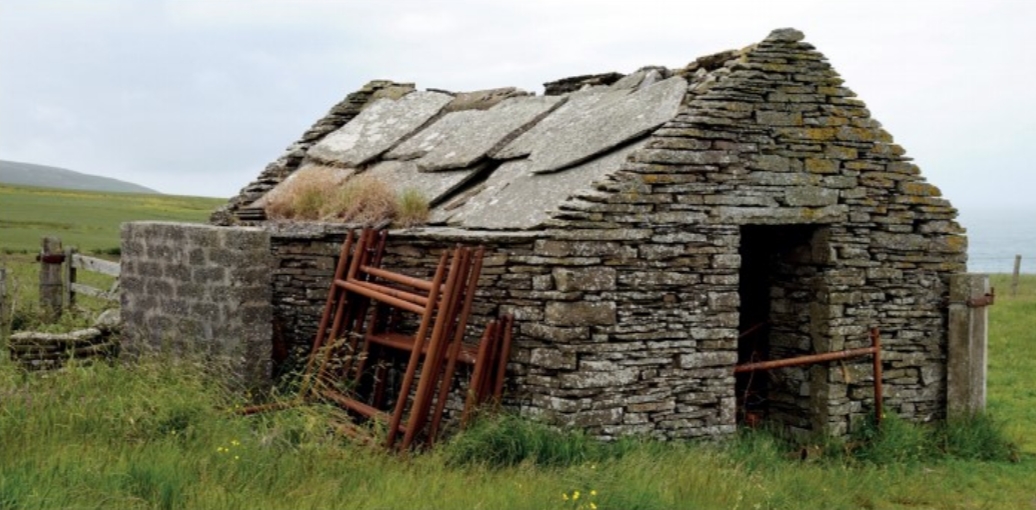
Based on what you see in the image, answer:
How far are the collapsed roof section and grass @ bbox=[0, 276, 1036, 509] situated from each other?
200 cm

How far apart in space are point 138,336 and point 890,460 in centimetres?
659

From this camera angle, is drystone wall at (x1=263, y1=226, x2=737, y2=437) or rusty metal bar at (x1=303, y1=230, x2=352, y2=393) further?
rusty metal bar at (x1=303, y1=230, x2=352, y2=393)

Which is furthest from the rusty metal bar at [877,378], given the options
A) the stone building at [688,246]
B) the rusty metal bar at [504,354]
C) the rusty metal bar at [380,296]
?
the rusty metal bar at [380,296]

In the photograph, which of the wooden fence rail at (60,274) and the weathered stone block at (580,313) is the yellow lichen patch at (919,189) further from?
the wooden fence rail at (60,274)

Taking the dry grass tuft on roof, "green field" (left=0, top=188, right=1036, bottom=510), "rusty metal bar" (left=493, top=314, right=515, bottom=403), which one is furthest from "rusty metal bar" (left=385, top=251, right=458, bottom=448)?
the dry grass tuft on roof

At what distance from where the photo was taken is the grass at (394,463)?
600cm

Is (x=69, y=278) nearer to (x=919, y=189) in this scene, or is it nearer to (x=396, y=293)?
(x=396, y=293)

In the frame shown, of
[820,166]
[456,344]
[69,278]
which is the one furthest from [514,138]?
[69,278]

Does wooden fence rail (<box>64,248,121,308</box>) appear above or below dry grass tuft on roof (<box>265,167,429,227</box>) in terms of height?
below

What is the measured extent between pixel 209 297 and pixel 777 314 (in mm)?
4948

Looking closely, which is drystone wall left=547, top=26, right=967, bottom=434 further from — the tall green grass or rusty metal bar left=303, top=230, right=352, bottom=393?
rusty metal bar left=303, top=230, right=352, bottom=393

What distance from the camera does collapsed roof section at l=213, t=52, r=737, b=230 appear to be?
356 inches

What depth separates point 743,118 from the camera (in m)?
8.89

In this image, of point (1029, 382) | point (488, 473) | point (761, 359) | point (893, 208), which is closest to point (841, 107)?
point (893, 208)
